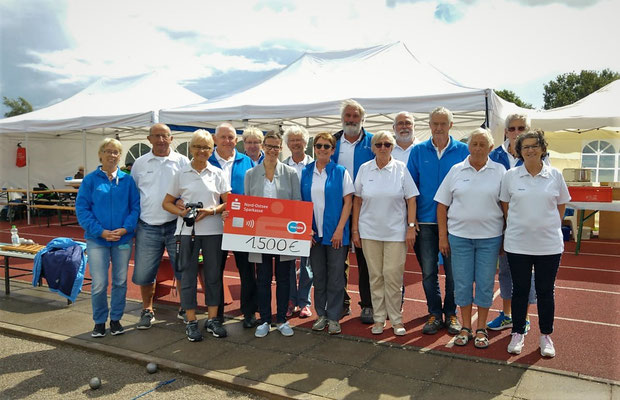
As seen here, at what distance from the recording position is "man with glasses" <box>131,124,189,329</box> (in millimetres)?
4754

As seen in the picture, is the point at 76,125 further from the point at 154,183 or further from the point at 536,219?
the point at 536,219

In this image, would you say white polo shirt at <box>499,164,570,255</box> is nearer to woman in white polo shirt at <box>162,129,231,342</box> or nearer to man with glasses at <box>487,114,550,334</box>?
man with glasses at <box>487,114,550,334</box>

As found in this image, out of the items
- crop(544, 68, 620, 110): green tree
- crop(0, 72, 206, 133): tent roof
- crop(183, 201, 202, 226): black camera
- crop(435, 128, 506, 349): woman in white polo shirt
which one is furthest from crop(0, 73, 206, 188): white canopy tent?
crop(544, 68, 620, 110): green tree

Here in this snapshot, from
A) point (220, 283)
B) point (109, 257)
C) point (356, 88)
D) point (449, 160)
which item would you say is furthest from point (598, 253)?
point (109, 257)

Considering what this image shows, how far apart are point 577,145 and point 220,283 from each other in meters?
14.3

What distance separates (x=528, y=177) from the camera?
12.5 feet

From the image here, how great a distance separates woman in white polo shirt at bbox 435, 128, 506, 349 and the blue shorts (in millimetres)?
2652

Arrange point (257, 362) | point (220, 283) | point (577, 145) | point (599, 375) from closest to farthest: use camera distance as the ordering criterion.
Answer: point (599, 375), point (257, 362), point (220, 283), point (577, 145)

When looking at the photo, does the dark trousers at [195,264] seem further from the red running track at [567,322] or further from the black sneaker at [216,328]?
the red running track at [567,322]

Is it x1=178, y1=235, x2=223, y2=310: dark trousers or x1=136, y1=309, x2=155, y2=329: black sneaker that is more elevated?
x1=178, y1=235, x2=223, y2=310: dark trousers

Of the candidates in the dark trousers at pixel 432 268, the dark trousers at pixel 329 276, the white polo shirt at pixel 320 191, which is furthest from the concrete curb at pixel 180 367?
the dark trousers at pixel 432 268

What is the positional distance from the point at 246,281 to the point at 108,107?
11.1m

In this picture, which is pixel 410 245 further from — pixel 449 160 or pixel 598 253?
pixel 598 253

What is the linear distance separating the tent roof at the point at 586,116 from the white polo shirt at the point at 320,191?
27.9ft
